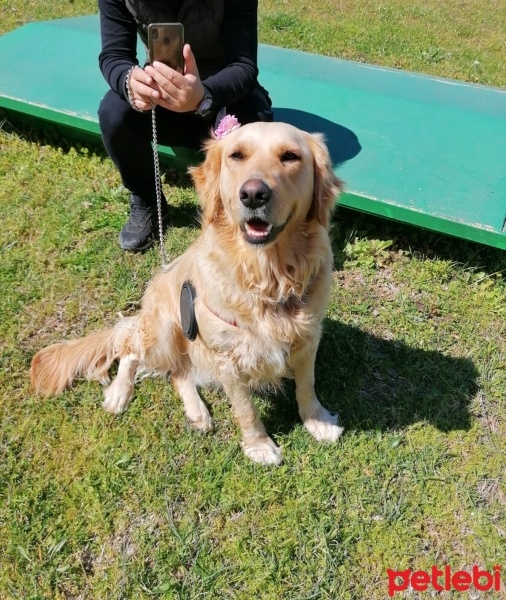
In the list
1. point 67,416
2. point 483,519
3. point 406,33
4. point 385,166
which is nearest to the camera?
point 483,519

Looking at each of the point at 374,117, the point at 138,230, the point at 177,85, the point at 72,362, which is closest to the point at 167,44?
the point at 177,85

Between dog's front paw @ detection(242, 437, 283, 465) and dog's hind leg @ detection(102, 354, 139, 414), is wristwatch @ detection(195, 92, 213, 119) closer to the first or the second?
dog's hind leg @ detection(102, 354, 139, 414)

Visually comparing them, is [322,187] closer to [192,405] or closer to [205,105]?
[205,105]

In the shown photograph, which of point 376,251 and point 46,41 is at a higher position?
point 46,41

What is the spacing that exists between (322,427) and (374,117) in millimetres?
2577

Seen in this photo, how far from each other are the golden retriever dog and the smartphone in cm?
52

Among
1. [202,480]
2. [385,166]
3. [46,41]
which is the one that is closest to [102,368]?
[202,480]

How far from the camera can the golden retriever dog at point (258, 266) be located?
1.89 metres

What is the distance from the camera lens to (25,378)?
9.10ft

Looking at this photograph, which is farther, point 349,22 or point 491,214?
point 349,22

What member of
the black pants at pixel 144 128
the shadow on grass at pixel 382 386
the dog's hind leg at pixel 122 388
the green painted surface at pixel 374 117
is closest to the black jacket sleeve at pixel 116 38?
the black pants at pixel 144 128

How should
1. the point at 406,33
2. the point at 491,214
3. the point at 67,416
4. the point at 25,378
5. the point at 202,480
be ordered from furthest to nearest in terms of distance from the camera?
the point at 406,33 < the point at 491,214 < the point at 25,378 < the point at 67,416 < the point at 202,480

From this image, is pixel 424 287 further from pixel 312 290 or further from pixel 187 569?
pixel 187 569

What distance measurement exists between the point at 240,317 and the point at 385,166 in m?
1.94
